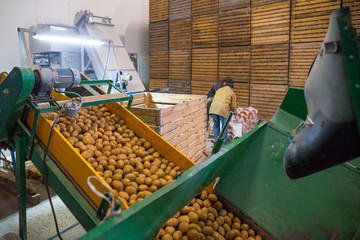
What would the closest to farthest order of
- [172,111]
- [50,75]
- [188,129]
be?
[50,75] → [172,111] → [188,129]

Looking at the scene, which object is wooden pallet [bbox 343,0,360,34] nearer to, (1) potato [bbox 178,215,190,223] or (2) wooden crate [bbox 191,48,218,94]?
(2) wooden crate [bbox 191,48,218,94]

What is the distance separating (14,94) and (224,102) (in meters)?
4.19

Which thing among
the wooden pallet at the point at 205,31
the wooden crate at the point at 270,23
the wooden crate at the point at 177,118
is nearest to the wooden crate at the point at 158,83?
the wooden pallet at the point at 205,31

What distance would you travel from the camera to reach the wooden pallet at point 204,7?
776cm

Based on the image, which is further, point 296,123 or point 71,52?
point 71,52

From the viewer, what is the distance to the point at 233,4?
24.2ft

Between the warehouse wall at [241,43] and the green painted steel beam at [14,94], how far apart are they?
619cm

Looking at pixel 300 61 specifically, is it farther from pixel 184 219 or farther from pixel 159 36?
pixel 184 219

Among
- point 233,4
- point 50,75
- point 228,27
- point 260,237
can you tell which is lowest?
point 260,237

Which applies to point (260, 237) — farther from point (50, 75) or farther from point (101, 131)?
point (50, 75)

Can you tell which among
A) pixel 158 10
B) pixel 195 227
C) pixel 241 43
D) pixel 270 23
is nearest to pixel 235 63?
pixel 241 43

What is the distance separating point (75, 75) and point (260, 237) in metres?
2.01

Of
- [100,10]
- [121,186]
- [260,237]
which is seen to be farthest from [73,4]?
[260,237]

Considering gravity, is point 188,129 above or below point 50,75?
below
